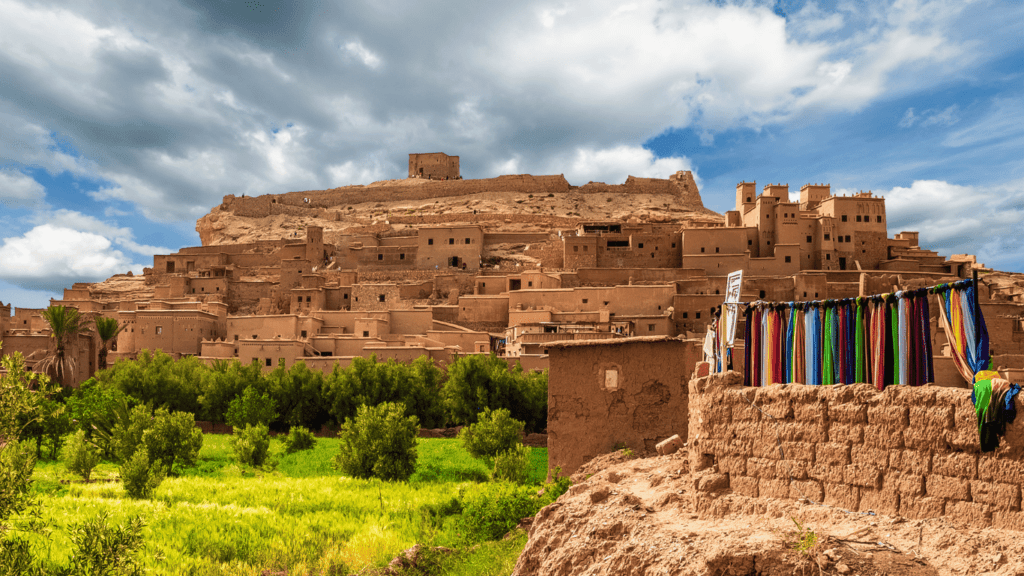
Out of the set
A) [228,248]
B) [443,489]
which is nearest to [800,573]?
[443,489]

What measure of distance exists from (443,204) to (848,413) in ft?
219

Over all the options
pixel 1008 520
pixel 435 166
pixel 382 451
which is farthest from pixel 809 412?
Result: pixel 435 166

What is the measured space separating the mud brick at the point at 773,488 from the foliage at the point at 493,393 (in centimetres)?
2176

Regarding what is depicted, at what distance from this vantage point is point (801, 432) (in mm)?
5527

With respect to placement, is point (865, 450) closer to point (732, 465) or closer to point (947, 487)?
point (947, 487)

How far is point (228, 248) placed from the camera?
186ft

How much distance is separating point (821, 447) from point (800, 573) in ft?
3.70

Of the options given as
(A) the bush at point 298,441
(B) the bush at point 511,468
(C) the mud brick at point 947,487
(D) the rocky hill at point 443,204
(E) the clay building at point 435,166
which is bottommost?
(A) the bush at point 298,441

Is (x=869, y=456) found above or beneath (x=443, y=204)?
beneath

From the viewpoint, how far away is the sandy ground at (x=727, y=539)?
14.2 ft

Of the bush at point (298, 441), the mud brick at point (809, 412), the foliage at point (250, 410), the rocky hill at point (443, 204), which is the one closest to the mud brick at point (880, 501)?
the mud brick at point (809, 412)

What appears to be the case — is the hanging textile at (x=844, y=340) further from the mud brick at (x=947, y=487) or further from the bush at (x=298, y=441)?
the bush at (x=298, y=441)

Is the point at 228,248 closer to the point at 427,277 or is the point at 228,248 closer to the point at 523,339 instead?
the point at 427,277

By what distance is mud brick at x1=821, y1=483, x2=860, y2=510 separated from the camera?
5.09m
